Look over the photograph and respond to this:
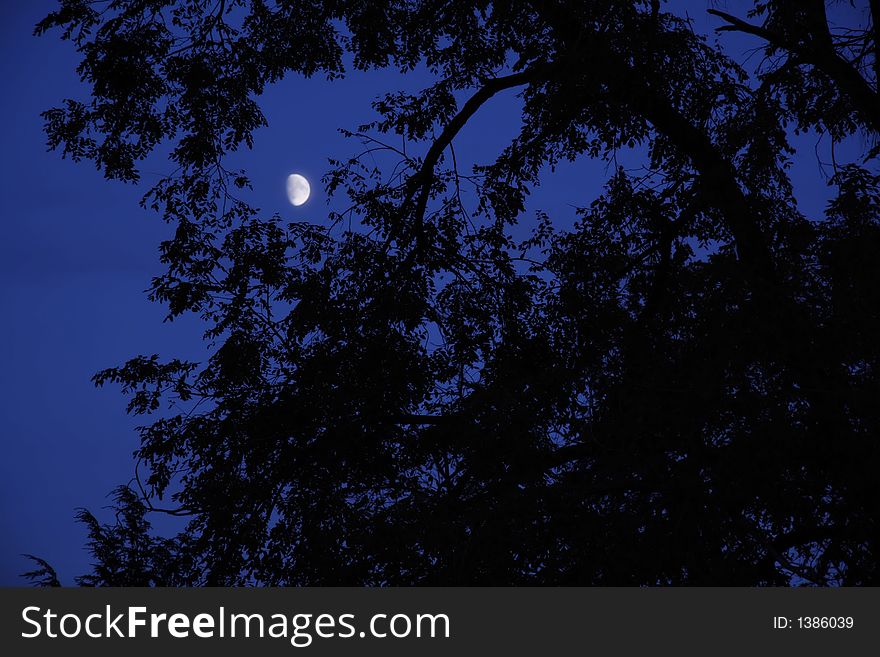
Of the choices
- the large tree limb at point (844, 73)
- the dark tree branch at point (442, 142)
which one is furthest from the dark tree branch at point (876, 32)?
the dark tree branch at point (442, 142)

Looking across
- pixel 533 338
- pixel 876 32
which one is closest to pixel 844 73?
pixel 876 32

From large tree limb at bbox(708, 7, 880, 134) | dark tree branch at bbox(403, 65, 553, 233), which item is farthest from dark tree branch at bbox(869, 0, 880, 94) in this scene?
dark tree branch at bbox(403, 65, 553, 233)

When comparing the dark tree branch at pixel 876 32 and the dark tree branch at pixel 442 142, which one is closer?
the dark tree branch at pixel 876 32

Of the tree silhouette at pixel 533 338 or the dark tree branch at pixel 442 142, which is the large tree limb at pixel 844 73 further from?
the dark tree branch at pixel 442 142

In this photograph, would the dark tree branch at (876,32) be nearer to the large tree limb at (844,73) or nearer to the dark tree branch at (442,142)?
the large tree limb at (844,73)

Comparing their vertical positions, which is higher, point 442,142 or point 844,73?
point 442,142

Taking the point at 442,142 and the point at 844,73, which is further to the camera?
the point at 442,142

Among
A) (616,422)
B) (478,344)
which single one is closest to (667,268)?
(478,344)

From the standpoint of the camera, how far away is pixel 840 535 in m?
5.30

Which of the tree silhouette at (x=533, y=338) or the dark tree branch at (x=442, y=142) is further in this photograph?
the dark tree branch at (x=442, y=142)

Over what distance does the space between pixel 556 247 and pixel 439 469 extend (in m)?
3.71

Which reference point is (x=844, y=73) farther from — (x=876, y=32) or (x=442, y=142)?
(x=442, y=142)

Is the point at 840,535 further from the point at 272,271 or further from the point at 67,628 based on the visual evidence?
the point at 272,271

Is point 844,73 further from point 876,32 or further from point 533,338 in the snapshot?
point 533,338
